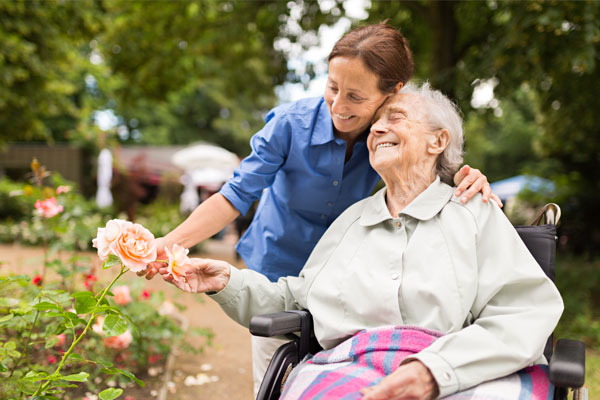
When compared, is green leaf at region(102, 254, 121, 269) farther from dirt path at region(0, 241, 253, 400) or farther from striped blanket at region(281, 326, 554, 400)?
dirt path at region(0, 241, 253, 400)

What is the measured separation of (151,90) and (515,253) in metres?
9.22

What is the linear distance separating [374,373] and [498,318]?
408 mm

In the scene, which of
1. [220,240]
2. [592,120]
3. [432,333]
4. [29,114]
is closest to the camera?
[432,333]

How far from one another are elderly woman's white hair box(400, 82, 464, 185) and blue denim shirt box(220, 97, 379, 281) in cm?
33

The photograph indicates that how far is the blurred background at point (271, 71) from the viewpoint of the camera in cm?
573

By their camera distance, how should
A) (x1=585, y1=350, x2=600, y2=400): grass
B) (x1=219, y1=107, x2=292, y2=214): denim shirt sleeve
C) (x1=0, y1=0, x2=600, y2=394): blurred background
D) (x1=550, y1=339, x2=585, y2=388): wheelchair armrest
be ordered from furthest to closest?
(x1=0, y1=0, x2=600, y2=394): blurred background → (x1=585, y1=350, x2=600, y2=400): grass → (x1=219, y1=107, x2=292, y2=214): denim shirt sleeve → (x1=550, y1=339, x2=585, y2=388): wheelchair armrest

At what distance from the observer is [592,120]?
8.16 metres

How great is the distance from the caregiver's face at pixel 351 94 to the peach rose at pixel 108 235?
893 mm

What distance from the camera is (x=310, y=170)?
2.25m

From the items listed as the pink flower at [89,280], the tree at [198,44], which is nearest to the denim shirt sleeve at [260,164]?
the pink flower at [89,280]

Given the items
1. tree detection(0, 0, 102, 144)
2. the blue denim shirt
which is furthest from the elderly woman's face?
tree detection(0, 0, 102, 144)

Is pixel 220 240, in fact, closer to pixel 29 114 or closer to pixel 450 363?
pixel 29 114

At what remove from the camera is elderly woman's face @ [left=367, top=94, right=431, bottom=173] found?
6.40 ft

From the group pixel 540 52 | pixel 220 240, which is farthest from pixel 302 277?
pixel 220 240
